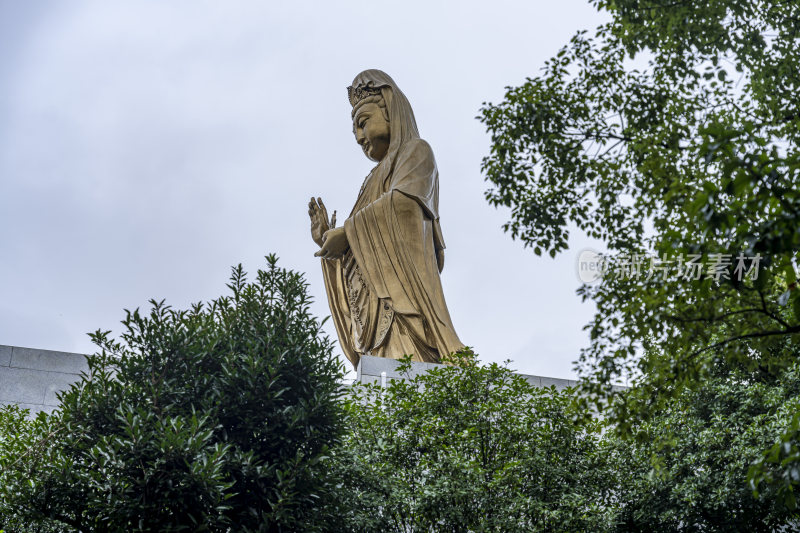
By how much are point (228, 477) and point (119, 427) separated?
2.61 feet

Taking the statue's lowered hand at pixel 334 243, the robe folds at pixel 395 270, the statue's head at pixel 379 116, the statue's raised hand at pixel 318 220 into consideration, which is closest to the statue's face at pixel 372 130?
the statue's head at pixel 379 116

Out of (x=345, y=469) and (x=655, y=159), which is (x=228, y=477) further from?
(x=655, y=159)

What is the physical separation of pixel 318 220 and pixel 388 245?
1411 mm

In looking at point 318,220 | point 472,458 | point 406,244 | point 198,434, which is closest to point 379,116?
point 318,220

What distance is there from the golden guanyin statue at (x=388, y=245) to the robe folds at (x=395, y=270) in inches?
0.5

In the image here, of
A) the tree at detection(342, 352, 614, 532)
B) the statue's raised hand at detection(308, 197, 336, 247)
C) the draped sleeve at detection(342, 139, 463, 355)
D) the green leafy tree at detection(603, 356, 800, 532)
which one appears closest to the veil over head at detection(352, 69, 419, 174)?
the draped sleeve at detection(342, 139, 463, 355)

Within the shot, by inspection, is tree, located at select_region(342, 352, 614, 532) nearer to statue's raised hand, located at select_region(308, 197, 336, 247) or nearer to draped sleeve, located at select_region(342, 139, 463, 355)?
draped sleeve, located at select_region(342, 139, 463, 355)

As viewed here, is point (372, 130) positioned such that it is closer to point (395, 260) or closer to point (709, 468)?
point (395, 260)

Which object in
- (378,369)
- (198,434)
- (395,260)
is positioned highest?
(395,260)

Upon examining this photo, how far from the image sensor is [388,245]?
11.1 metres

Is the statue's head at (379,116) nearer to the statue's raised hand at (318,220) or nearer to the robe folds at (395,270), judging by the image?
the robe folds at (395,270)

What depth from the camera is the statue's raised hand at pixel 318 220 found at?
12102 mm

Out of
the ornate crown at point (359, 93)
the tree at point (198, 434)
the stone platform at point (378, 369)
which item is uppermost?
the ornate crown at point (359, 93)

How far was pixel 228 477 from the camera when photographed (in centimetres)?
594
